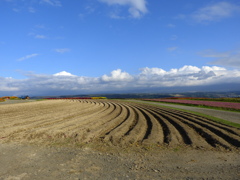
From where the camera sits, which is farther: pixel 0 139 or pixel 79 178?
pixel 0 139

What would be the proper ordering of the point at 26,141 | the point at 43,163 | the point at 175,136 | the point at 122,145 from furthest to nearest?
the point at 175,136 → the point at 26,141 → the point at 122,145 → the point at 43,163

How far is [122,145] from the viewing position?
28.3 feet

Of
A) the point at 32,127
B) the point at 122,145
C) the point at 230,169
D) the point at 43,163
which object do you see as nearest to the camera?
the point at 230,169

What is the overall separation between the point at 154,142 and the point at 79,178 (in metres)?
4.61

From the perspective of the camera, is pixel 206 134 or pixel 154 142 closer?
pixel 154 142

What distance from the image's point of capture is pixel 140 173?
575 cm

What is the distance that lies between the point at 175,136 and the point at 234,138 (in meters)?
2.88

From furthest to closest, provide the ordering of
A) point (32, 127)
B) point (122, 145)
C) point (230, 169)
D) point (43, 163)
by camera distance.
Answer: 1. point (32, 127)
2. point (122, 145)
3. point (43, 163)
4. point (230, 169)

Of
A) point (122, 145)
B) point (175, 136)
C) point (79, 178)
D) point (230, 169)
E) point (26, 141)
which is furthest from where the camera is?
point (175, 136)

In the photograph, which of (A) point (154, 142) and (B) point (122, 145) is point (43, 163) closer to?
(B) point (122, 145)

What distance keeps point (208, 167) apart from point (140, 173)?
7.74 feet

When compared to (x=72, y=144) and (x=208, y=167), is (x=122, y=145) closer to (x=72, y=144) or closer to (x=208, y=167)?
(x=72, y=144)

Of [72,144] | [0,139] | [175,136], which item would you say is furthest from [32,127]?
[175,136]

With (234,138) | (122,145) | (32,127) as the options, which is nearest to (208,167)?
(122,145)
